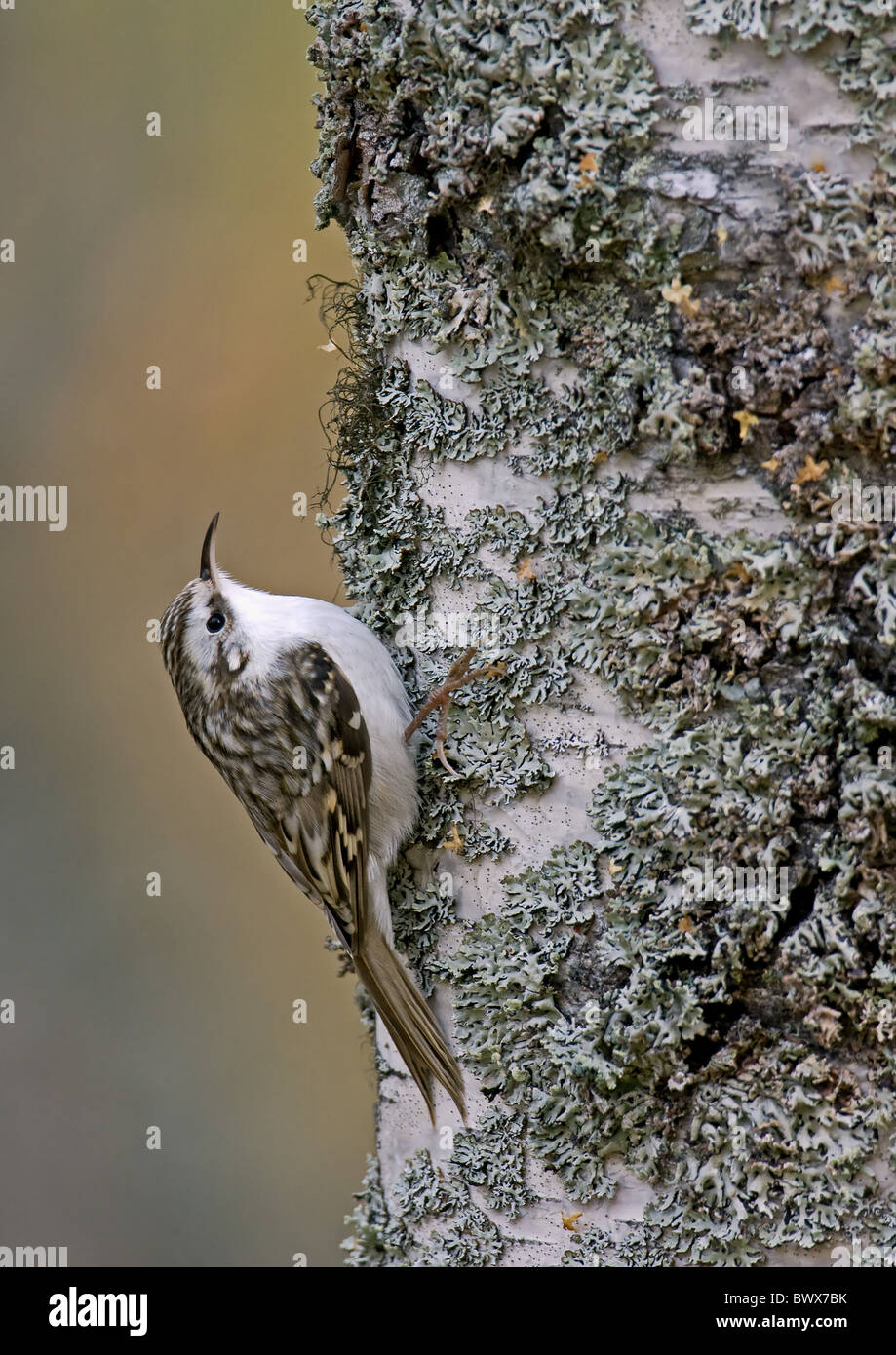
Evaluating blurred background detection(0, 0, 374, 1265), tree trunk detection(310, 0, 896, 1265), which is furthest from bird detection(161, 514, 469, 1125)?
blurred background detection(0, 0, 374, 1265)

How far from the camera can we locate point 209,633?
8.03 ft

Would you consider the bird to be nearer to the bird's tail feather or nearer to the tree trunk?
the bird's tail feather

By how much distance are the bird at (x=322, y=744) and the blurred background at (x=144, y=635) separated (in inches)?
76.1

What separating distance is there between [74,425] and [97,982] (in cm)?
201

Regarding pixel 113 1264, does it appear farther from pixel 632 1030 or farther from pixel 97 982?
pixel 632 1030

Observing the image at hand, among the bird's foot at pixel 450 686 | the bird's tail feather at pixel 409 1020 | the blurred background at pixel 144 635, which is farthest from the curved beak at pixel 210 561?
the blurred background at pixel 144 635

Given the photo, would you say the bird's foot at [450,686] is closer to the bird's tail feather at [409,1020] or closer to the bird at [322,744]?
the bird at [322,744]

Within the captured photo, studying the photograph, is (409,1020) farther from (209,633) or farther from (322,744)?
(209,633)

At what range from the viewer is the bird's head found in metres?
2.42

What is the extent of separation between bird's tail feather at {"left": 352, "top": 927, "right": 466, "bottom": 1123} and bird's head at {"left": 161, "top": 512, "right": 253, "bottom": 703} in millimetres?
647

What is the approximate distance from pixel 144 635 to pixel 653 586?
121 inches

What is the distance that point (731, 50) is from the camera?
1.52 m

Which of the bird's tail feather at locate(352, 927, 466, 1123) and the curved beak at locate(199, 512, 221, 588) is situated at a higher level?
the curved beak at locate(199, 512, 221, 588)

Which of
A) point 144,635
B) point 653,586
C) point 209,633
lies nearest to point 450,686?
point 653,586
